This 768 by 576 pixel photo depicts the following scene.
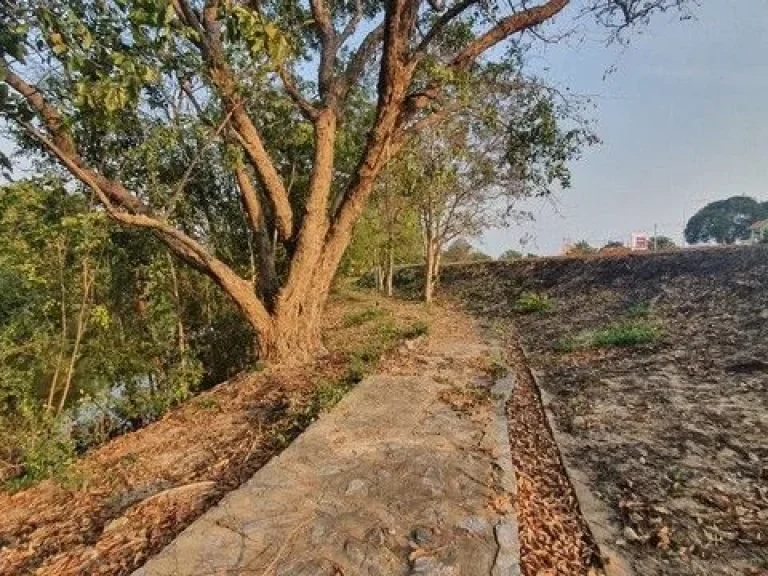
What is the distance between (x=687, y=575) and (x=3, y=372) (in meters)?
6.60

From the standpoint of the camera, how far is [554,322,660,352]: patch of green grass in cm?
757

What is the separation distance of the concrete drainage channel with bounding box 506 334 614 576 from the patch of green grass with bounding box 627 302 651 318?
4954 mm

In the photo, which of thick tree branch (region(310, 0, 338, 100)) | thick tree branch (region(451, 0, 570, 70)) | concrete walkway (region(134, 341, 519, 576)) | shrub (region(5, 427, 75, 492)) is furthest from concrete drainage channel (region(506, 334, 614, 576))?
thick tree branch (region(310, 0, 338, 100))

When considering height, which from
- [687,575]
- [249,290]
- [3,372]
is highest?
[249,290]

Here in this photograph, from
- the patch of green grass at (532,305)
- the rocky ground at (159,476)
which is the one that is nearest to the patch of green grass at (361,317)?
the patch of green grass at (532,305)

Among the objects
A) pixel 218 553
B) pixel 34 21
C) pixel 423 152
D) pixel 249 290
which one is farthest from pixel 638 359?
pixel 423 152

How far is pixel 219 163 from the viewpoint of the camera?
26.1 feet

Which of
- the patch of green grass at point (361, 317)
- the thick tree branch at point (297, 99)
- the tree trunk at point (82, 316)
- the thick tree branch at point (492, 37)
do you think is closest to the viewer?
the tree trunk at point (82, 316)

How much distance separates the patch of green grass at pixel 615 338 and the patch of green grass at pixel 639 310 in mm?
847

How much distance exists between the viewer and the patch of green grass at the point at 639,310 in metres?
9.45

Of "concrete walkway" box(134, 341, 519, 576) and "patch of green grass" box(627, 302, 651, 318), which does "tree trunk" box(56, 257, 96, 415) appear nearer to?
"concrete walkway" box(134, 341, 519, 576)

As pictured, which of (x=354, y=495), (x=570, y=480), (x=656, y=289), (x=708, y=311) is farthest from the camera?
(x=656, y=289)

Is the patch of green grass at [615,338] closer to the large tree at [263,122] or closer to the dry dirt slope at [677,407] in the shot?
the dry dirt slope at [677,407]

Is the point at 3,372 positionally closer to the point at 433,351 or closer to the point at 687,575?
the point at 433,351
